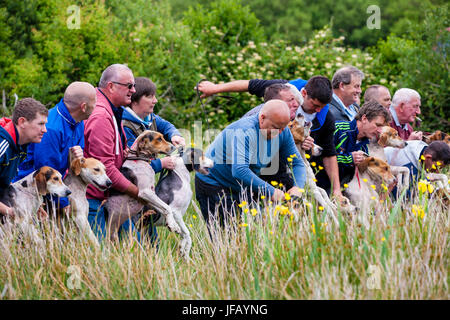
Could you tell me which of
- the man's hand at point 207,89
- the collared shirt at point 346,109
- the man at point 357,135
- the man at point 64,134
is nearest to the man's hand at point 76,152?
the man at point 64,134

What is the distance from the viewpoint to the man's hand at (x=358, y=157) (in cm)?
673

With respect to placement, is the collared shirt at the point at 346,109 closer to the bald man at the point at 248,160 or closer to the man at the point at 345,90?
the man at the point at 345,90

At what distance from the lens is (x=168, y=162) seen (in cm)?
583

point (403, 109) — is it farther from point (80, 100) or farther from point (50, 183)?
point (50, 183)

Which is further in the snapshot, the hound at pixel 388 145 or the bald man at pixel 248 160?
the hound at pixel 388 145

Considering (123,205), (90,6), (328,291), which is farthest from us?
(90,6)

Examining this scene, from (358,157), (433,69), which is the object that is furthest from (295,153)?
(433,69)

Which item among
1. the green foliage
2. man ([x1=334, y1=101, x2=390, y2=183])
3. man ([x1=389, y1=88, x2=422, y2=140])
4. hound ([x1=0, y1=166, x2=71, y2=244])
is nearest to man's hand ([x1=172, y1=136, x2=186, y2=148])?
hound ([x1=0, y1=166, x2=71, y2=244])

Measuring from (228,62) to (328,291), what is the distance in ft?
40.6

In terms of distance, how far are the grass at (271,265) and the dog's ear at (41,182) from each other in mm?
297

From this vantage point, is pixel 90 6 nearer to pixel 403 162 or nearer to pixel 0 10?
pixel 0 10

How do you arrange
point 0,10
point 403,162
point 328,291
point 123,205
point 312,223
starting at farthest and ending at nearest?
point 0,10, point 403,162, point 123,205, point 312,223, point 328,291

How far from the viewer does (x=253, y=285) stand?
457cm
